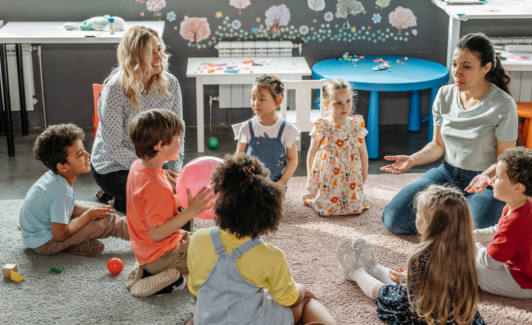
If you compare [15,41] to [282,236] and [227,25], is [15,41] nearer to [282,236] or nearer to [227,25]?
[227,25]

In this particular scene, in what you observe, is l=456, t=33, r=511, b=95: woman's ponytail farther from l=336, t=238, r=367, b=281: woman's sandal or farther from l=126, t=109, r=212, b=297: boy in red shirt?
l=126, t=109, r=212, b=297: boy in red shirt

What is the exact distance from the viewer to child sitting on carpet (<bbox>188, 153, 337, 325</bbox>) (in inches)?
65.1

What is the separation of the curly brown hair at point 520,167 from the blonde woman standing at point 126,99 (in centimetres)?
154

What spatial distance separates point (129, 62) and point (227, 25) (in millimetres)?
1868

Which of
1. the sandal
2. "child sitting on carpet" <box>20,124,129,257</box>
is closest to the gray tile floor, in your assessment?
"child sitting on carpet" <box>20,124,129,257</box>

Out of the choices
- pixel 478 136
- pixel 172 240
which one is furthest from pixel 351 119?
pixel 172 240

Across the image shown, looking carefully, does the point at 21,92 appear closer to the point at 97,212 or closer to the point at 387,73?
the point at 97,212

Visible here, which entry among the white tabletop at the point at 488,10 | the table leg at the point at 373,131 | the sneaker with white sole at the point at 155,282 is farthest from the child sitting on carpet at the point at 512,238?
the white tabletop at the point at 488,10

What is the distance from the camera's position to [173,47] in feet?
15.2

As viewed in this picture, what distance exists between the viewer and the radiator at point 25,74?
4.38 m

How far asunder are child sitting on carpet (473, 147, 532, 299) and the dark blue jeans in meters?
0.31

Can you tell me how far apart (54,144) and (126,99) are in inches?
21.7

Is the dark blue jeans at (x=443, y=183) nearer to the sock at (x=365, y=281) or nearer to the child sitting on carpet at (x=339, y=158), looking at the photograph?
the child sitting on carpet at (x=339, y=158)

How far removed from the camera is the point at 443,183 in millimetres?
2891
